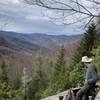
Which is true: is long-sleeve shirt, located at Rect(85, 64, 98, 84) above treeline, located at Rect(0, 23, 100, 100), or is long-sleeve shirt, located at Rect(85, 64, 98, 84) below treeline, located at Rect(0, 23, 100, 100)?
above

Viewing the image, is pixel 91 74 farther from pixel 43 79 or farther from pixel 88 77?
pixel 43 79

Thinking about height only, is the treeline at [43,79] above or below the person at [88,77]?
below

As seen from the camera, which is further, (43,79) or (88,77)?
(43,79)

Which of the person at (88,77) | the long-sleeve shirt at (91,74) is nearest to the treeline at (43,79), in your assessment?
the person at (88,77)

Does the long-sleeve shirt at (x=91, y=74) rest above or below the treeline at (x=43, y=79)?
above

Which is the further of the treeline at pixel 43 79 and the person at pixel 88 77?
the treeline at pixel 43 79

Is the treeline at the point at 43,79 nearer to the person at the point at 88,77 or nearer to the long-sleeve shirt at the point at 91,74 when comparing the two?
the person at the point at 88,77

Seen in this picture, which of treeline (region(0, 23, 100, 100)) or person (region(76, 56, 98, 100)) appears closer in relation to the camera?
person (region(76, 56, 98, 100))

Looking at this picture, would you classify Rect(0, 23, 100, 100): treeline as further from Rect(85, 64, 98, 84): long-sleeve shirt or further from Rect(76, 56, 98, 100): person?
Rect(85, 64, 98, 84): long-sleeve shirt

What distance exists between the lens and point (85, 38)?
1996 inches

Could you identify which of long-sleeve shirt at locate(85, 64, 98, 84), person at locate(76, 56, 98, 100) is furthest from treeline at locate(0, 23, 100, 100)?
long-sleeve shirt at locate(85, 64, 98, 84)

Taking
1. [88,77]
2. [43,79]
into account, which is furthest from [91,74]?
[43,79]

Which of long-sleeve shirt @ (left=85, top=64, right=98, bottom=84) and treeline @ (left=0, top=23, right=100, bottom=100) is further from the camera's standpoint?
treeline @ (left=0, top=23, right=100, bottom=100)

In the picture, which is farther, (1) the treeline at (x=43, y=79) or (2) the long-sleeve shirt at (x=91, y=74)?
(1) the treeline at (x=43, y=79)
